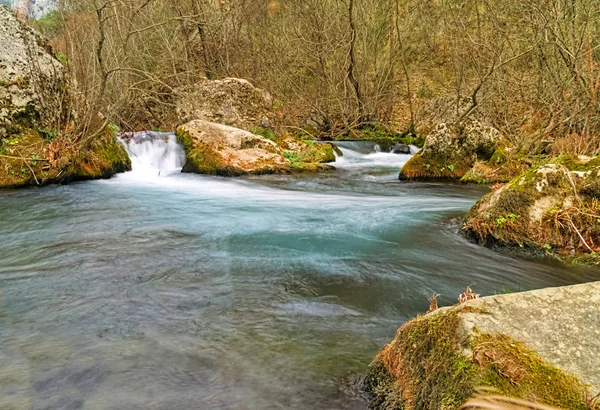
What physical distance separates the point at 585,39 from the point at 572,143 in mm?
2417

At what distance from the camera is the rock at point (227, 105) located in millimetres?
16250

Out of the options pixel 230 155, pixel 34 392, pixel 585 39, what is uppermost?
pixel 585 39

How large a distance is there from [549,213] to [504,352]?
13.1ft

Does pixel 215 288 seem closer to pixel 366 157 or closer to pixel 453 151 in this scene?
pixel 453 151

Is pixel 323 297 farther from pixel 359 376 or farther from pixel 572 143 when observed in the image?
pixel 572 143

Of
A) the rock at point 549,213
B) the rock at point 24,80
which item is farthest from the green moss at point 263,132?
the rock at point 549,213

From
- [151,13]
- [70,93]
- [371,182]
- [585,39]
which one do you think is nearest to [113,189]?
[70,93]

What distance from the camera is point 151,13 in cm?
1595

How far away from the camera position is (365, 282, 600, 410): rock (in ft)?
5.25

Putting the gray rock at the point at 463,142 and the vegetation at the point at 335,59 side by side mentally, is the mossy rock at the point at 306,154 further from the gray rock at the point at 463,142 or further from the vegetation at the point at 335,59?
the vegetation at the point at 335,59

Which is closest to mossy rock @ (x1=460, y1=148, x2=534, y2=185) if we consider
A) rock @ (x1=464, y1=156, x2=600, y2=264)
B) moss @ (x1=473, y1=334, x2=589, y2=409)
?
rock @ (x1=464, y1=156, x2=600, y2=264)

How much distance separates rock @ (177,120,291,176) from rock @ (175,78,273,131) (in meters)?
4.36

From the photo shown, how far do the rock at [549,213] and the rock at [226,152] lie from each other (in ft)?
21.7

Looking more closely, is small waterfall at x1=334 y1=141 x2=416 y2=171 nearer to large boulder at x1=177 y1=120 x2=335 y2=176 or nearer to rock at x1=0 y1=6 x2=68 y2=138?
large boulder at x1=177 y1=120 x2=335 y2=176
